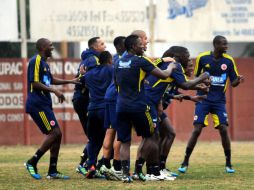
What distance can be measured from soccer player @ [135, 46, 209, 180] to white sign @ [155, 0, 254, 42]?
13659 millimetres

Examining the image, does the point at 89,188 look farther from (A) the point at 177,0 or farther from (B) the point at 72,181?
(A) the point at 177,0

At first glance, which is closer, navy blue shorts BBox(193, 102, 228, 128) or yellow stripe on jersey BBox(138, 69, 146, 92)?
yellow stripe on jersey BBox(138, 69, 146, 92)

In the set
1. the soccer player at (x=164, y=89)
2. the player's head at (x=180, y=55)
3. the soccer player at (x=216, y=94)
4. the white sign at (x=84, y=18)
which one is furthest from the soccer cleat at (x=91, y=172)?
the white sign at (x=84, y=18)

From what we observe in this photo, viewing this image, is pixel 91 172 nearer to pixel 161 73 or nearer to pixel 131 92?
pixel 131 92

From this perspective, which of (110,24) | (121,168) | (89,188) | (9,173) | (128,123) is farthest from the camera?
(110,24)

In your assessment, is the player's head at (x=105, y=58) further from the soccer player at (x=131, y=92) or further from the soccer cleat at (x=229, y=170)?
the soccer cleat at (x=229, y=170)

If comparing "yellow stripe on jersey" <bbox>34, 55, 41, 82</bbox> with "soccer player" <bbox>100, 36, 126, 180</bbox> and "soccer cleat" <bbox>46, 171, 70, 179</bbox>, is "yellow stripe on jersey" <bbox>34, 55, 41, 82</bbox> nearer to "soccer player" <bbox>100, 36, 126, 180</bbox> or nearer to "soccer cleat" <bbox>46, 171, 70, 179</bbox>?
"soccer player" <bbox>100, 36, 126, 180</bbox>

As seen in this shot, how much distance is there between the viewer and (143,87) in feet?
42.2

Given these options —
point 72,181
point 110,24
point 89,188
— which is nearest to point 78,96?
point 72,181

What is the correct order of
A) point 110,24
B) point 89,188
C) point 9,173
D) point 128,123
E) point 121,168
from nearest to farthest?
1. point 89,188
2. point 128,123
3. point 121,168
4. point 9,173
5. point 110,24

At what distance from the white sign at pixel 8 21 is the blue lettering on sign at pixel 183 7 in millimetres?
4977

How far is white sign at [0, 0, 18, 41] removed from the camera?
26375 millimetres

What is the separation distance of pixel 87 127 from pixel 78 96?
3.68 ft

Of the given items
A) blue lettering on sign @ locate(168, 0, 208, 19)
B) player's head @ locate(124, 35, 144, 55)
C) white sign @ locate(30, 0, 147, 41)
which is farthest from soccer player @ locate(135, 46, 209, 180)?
blue lettering on sign @ locate(168, 0, 208, 19)
